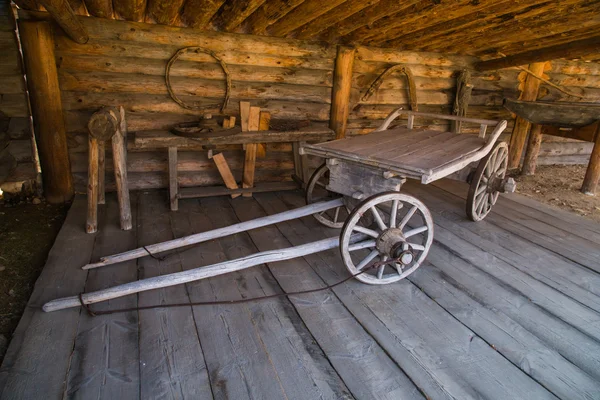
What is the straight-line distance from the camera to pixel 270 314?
2.46 metres

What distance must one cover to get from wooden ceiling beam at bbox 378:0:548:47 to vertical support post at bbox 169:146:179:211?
279 centimetres

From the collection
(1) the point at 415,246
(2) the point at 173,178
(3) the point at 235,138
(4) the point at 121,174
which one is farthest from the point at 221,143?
(1) the point at 415,246

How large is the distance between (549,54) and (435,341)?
14.4 ft

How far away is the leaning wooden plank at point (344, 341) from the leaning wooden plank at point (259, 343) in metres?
0.06

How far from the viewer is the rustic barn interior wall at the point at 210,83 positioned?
13.5 feet

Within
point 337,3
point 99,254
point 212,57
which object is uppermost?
point 337,3

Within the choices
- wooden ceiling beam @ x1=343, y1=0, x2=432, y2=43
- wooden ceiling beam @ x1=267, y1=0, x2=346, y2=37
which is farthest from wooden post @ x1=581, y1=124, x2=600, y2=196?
wooden ceiling beam @ x1=267, y1=0, x2=346, y2=37

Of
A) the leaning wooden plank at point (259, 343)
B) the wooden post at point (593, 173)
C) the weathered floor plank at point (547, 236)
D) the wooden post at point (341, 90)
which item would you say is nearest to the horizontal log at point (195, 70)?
the wooden post at point (341, 90)

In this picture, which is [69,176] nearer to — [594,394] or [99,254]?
[99,254]

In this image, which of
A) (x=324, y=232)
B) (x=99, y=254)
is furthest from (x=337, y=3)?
(x=99, y=254)

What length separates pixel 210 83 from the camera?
4.56 metres

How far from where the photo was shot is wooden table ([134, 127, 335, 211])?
13.1 ft

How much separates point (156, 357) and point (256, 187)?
282 centimetres

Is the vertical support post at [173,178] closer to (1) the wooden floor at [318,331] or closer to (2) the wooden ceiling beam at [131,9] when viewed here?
(1) the wooden floor at [318,331]
